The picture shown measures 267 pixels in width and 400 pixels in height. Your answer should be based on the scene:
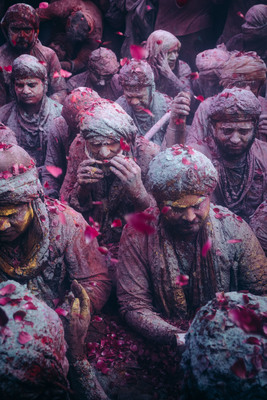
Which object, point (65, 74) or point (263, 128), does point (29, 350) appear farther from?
point (65, 74)

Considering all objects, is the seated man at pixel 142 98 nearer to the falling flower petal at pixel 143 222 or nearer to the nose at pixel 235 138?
the nose at pixel 235 138

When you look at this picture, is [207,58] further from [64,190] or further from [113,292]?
[113,292]

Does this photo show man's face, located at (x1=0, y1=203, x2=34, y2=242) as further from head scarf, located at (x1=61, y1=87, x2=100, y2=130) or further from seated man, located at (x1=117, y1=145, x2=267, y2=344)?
head scarf, located at (x1=61, y1=87, x2=100, y2=130)

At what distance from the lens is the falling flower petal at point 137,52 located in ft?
21.1

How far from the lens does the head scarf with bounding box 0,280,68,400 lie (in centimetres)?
169

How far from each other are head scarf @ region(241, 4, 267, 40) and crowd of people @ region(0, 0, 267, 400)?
0.8 inches

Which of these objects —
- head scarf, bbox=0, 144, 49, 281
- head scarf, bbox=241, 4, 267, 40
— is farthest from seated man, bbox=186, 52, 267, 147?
head scarf, bbox=0, 144, 49, 281

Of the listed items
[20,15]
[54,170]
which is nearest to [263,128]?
[54,170]

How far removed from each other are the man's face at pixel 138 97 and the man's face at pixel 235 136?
1283mm

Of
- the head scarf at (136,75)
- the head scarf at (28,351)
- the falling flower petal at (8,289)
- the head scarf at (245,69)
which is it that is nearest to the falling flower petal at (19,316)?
the head scarf at (28,351)

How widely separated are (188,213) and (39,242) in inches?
46.0

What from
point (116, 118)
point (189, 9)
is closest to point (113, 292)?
point (116, 118)

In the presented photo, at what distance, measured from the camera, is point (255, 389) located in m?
1.57

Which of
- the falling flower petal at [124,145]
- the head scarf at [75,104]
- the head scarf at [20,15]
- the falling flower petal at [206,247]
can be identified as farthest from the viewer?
the head scarf at [20,15]
